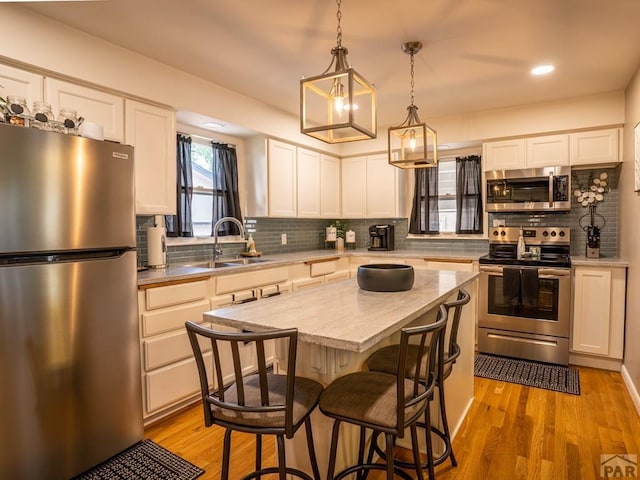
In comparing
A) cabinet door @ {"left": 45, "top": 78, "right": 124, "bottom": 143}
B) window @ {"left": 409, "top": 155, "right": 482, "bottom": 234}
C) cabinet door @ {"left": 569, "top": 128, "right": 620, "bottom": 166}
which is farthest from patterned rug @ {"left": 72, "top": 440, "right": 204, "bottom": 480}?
cabinet door @ {"left": 569, "top": 128, "right": 620, "bottom": 166}

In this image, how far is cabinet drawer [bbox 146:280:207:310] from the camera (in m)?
2.41

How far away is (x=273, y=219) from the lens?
4.37 m

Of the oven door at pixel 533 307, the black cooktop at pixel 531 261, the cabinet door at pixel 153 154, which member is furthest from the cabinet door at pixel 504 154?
the cabinet door at pixel 153 154

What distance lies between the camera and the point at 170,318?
2518mm

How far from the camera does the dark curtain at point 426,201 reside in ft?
15.3

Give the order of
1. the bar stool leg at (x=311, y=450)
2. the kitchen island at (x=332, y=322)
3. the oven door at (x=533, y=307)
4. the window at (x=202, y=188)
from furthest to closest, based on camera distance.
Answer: the window at (x=202, y=188)
the oven door at (x=533, y=307)
the bar stool leg at (x=311, y=450)
the kitchen island at (x=332, y=322)

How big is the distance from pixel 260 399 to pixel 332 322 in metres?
0.36

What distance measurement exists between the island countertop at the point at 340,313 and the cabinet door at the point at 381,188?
259 centimetres

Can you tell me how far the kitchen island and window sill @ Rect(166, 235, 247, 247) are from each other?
1.75 metres

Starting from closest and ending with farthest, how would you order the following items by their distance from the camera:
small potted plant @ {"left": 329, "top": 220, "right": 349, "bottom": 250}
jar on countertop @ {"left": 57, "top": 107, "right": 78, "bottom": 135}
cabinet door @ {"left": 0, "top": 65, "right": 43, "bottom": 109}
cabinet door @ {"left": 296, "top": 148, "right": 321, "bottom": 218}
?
1. jar on countertop @ {"left": 57, "top": 107, "right": 78, "bottom": 135}
2. cabinet door @ {"left": 0, "top": 65, "right": 43, "bottom": 109}
3. cabinet door @ {"left": 296, "top": 148, "right": 321, "bottom": 218}
4. small potted plant @ {"left": 329, "top": 220, "right": 349, "bottom": 250}

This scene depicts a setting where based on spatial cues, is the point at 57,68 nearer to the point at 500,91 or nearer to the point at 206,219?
the point at 206,219

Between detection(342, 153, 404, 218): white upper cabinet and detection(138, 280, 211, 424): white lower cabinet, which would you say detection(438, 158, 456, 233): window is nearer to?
detection(342, 153, 404, 218): white upper cabinet

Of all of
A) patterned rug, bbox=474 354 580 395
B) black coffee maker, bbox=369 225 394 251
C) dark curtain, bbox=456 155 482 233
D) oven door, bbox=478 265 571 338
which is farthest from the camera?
black coffee maker, bbox=369 225 394 251

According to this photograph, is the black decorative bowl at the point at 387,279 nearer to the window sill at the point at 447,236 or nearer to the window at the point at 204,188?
the window at the point at 204,188
